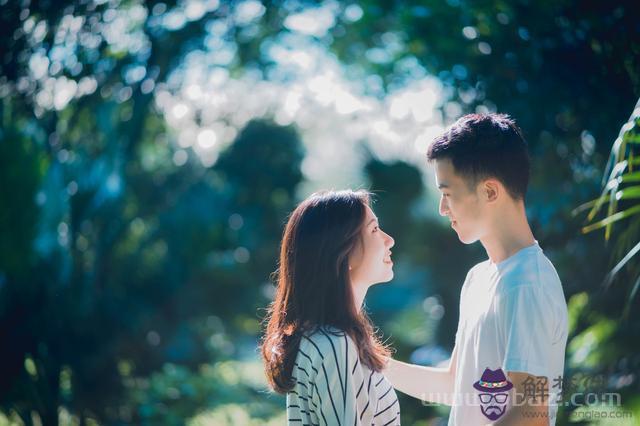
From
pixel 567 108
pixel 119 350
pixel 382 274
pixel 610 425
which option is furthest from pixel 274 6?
pixel 382 274

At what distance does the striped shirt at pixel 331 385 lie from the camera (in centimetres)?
130

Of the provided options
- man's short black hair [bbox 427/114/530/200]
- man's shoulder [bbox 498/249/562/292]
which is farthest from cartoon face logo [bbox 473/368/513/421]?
man's short black hair [bbox 427/114/530/200]

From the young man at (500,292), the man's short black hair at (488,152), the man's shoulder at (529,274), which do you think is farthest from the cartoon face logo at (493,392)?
the man's short black hair at (488,152)

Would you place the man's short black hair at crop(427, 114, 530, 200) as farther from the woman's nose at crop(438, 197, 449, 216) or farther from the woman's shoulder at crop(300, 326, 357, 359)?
the woman's shoulder at crop(300, 326, 357, 359)

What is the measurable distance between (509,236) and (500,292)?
6.3 inches

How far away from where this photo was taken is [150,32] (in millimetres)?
5230

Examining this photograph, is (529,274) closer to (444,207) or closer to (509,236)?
(509,236)

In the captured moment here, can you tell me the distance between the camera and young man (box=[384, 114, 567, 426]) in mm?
1181

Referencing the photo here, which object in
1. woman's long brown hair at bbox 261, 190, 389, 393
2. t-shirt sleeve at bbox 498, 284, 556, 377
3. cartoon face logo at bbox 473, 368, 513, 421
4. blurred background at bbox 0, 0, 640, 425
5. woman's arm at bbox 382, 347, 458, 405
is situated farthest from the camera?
blurred background at bbox 0, 0, 640, 425

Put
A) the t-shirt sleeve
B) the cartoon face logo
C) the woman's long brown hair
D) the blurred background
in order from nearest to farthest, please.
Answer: the t-shirt sleeve, the cartoon face logo, the woman's long brown hair, the blurred background

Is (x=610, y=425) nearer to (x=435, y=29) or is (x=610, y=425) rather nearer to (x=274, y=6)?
(x=435, y=29)

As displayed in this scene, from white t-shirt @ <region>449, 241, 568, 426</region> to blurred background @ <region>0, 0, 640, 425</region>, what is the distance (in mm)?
789

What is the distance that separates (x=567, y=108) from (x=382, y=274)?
2406 mm

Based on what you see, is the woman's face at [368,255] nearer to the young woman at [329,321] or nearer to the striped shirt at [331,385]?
the young woman at [329,321]
